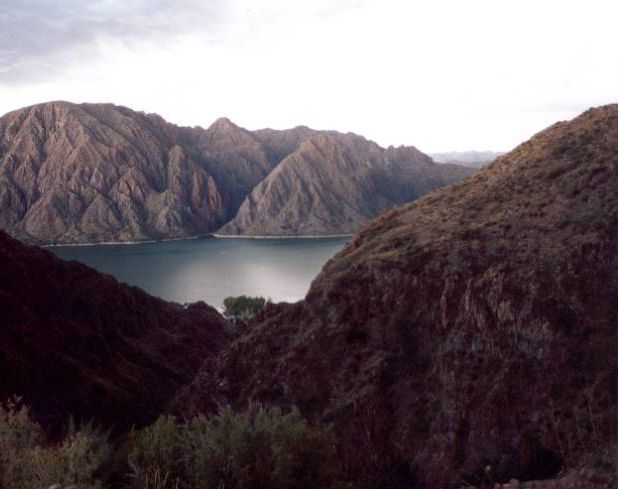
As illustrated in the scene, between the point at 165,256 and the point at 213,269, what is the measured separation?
131 ft

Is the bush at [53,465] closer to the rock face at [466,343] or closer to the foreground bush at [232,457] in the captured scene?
the foreground bush at [232,457]

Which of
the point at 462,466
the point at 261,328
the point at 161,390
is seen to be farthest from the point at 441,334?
the point at 161,390

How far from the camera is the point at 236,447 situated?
10.5m

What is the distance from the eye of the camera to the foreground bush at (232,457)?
1017cm

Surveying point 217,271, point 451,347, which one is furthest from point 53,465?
point 217,271

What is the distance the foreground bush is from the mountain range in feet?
14.9

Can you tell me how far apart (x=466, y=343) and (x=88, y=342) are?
94.1 feet

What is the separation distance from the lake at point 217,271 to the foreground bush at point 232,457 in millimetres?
95746

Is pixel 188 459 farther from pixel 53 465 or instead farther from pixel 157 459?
pixel 53 465

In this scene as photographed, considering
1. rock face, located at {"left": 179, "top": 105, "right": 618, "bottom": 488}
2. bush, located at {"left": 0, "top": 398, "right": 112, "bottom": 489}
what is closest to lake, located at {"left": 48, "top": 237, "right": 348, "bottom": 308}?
rock face, located at {"left": 179, "top": 105, "right": 618, "bottom": 488}

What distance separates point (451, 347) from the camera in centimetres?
2675

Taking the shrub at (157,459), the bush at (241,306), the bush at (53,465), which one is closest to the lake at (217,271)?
the bush at (241,306)

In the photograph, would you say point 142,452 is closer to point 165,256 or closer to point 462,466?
point 462,466

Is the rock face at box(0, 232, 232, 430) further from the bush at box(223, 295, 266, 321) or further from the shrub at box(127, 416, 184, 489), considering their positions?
the shrub at box(127, 416, 184, 489)
